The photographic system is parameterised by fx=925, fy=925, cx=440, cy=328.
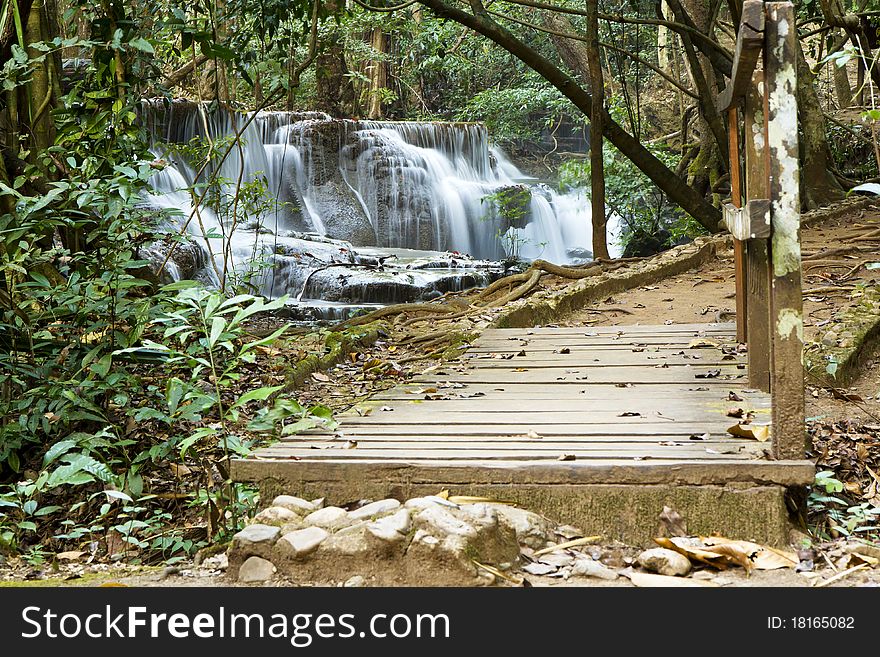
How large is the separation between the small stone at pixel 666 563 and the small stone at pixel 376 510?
75cm

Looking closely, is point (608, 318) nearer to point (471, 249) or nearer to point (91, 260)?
point (91, 260)

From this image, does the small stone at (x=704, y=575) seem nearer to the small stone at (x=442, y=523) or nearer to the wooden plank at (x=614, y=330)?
the small stone at (x=442, y=523)

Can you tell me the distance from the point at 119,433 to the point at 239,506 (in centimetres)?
128

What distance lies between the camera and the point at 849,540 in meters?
3.04

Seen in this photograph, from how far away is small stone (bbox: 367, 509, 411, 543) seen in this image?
8.34ft

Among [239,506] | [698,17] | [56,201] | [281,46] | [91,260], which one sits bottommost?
[239,506]

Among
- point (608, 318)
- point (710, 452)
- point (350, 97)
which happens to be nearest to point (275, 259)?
point (608, 318)

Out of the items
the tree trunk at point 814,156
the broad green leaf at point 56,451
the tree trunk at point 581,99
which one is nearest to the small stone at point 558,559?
the broad green leaf at point 56,451

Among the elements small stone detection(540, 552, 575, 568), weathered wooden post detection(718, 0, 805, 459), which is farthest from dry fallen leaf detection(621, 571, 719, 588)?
weathered wooden post detection(718, 0, 805, 459)

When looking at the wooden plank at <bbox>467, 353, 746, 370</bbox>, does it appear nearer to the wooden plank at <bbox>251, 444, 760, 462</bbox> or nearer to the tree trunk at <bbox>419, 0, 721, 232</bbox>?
the wooden plank at <bbox>251, 444, 760, 462</bbox>

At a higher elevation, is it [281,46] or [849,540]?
[281,46]

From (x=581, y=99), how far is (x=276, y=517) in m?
9.10

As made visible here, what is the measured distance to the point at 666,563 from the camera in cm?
264

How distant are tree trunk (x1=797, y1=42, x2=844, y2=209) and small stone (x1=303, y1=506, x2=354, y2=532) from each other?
10409 millimetres
